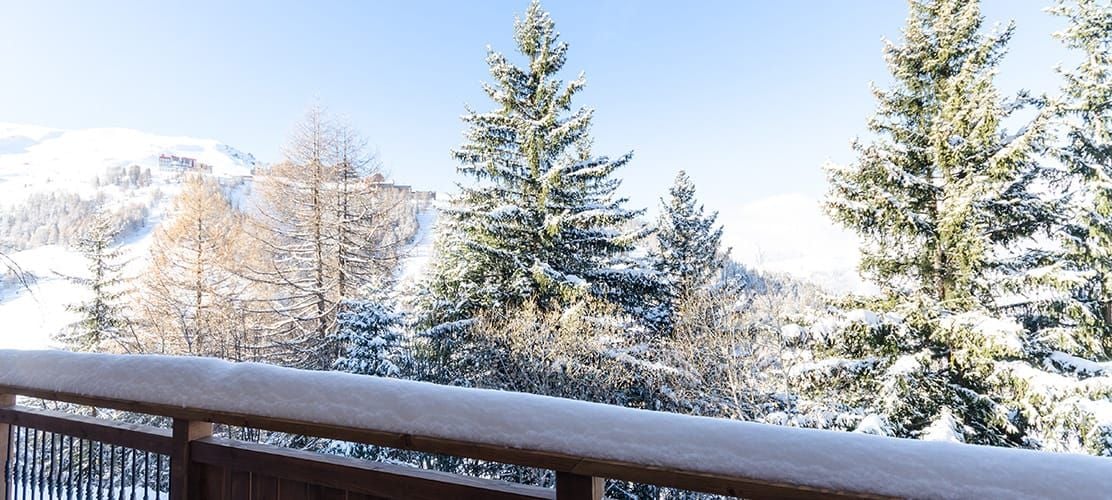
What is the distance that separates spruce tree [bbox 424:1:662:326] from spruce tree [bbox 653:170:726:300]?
1.79 metres

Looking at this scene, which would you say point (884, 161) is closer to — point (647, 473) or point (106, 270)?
point (647, 473)

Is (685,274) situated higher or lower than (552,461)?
higher

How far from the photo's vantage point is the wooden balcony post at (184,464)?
1.15m

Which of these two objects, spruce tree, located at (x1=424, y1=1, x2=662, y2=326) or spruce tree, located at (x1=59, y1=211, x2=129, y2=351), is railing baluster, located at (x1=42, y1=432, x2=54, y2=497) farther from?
spruce tree, located at (x1=59, y1=211, x2=129, y2=351)

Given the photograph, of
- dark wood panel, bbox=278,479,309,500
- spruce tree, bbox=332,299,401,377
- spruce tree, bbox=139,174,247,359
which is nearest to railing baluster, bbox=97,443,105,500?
dark wood panel, bbox=278,479,309,500

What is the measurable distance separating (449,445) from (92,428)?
1148 mm

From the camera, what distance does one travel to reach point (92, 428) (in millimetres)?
1345

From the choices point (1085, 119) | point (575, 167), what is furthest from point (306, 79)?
point (1085, 119)

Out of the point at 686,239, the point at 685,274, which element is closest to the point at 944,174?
the point at 685,274

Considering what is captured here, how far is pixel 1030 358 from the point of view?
702cm

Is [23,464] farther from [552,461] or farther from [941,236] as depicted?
[941,236]

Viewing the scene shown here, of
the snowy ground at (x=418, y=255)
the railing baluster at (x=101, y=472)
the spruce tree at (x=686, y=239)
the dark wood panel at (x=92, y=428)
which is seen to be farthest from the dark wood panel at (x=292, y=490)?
the spruce tree at (x=686, y=239)

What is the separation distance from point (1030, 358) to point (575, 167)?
8.02 m

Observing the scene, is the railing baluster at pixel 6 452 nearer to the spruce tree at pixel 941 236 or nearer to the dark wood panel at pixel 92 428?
the dark wood panel at pixel 92 428
